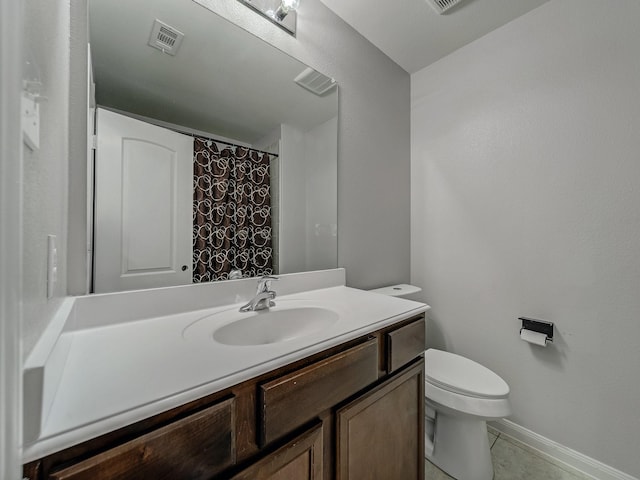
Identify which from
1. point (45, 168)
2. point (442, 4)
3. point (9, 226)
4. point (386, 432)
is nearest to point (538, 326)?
point (386, 432)

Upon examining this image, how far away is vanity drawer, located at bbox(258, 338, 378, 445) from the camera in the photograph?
0.56 meters

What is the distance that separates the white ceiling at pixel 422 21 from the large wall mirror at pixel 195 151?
1.70 ft

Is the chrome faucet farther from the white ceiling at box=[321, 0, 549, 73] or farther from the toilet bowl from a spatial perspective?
the white ceiling at box=[321, 0, 549, 73]

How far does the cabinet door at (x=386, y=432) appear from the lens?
2.40 feet

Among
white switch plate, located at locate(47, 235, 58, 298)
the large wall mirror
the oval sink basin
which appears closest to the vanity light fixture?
the large wall mirror

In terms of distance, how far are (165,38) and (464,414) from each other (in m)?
1.92

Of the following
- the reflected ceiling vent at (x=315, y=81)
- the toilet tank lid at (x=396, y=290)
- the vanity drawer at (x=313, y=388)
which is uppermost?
the reflected ceiling vent at (x=315, y=81)

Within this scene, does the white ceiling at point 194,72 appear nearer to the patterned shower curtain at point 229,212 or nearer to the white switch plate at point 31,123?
the patterned shower curtain at point 229,212

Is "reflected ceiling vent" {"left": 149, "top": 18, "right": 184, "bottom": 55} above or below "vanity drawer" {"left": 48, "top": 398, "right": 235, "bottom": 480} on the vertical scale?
above

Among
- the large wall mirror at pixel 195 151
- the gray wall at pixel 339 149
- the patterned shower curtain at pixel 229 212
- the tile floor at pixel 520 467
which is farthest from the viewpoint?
the tile floor at pixel 520 467

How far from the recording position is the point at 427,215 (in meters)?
1.84

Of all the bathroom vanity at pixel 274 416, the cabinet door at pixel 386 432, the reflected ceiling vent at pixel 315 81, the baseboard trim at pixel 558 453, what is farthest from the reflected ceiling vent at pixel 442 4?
the baseboard trim at pixel 558 453

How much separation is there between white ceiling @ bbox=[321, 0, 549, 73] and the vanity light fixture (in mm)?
330

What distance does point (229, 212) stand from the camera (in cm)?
107
